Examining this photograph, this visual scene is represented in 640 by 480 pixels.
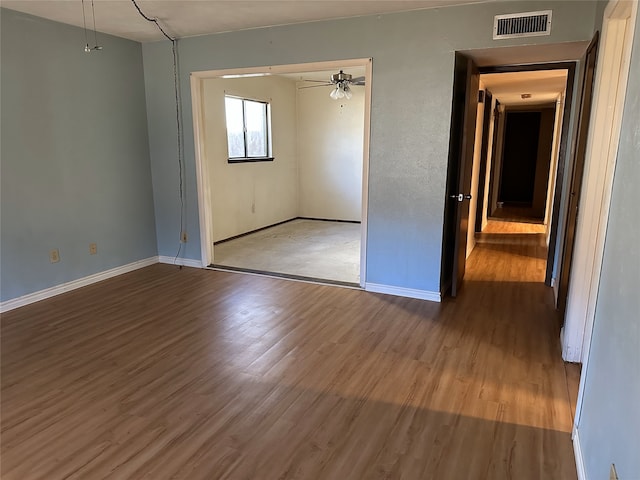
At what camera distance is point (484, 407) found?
228cm

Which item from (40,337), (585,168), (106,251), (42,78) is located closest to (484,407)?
(585,168)

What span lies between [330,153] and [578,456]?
6.48 m

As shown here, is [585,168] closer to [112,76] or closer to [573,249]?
[573,249]

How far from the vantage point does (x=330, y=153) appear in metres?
7.78

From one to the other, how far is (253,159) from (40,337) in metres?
4.29

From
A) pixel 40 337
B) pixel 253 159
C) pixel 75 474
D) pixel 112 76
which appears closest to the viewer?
pixel 75 474

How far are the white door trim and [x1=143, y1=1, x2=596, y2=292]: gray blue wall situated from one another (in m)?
0.79

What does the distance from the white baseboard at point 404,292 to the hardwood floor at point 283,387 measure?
9 centimetres

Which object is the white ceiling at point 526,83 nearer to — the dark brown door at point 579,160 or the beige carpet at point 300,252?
the dark brown door at point 579,160

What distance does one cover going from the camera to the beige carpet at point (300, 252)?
15.6ft

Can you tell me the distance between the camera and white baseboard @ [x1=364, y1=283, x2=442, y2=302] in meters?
3.85

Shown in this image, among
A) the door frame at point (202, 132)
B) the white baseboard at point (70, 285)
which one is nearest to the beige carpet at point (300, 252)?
the door frame at point (202, 132)

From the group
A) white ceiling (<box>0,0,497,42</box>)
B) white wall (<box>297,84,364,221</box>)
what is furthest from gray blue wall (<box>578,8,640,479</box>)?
white wall (<box>297,84,364,221</box>)

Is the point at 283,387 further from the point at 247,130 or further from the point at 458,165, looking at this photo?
the point at 247,130
